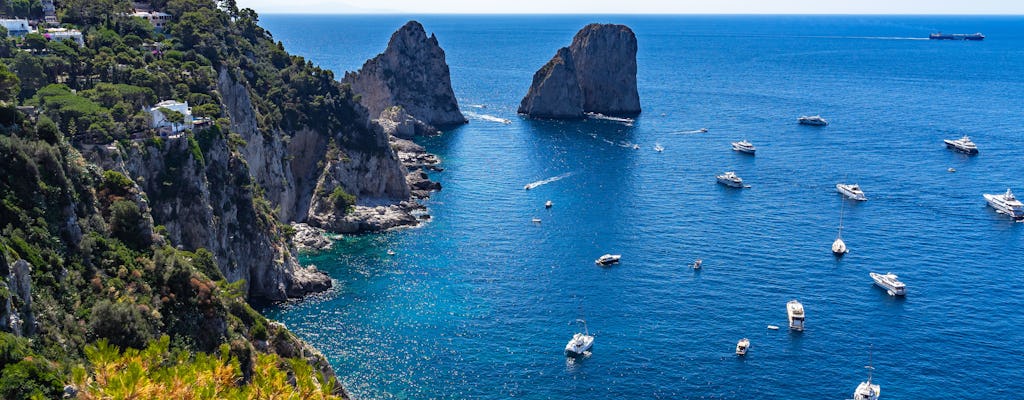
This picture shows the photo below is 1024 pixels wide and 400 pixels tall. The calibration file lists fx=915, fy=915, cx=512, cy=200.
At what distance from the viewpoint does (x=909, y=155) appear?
166m

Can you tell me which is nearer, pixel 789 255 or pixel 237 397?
pixel 237 397

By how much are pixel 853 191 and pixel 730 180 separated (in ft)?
60.2

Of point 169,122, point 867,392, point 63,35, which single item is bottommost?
point 867,392

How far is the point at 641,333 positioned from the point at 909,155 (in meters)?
101

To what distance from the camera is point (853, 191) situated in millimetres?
135875

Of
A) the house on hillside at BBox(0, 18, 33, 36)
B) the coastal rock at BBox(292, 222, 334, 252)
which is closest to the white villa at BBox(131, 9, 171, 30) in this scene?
the house on hillside at BBox(0, 18, 33, 36)

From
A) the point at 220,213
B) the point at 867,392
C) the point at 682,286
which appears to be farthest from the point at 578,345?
the point at 220,213

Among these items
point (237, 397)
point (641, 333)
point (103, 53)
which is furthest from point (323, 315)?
point (237, 397)

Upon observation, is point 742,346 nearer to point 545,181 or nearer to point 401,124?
point 545,181

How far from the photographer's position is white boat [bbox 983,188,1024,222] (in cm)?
12674

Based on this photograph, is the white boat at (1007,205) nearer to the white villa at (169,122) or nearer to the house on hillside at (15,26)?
the white villa at (169,122)

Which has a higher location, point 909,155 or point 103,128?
point 103,128

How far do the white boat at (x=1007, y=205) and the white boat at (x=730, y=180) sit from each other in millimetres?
35108

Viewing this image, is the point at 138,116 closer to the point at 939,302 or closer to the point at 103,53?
the point at 103,53
